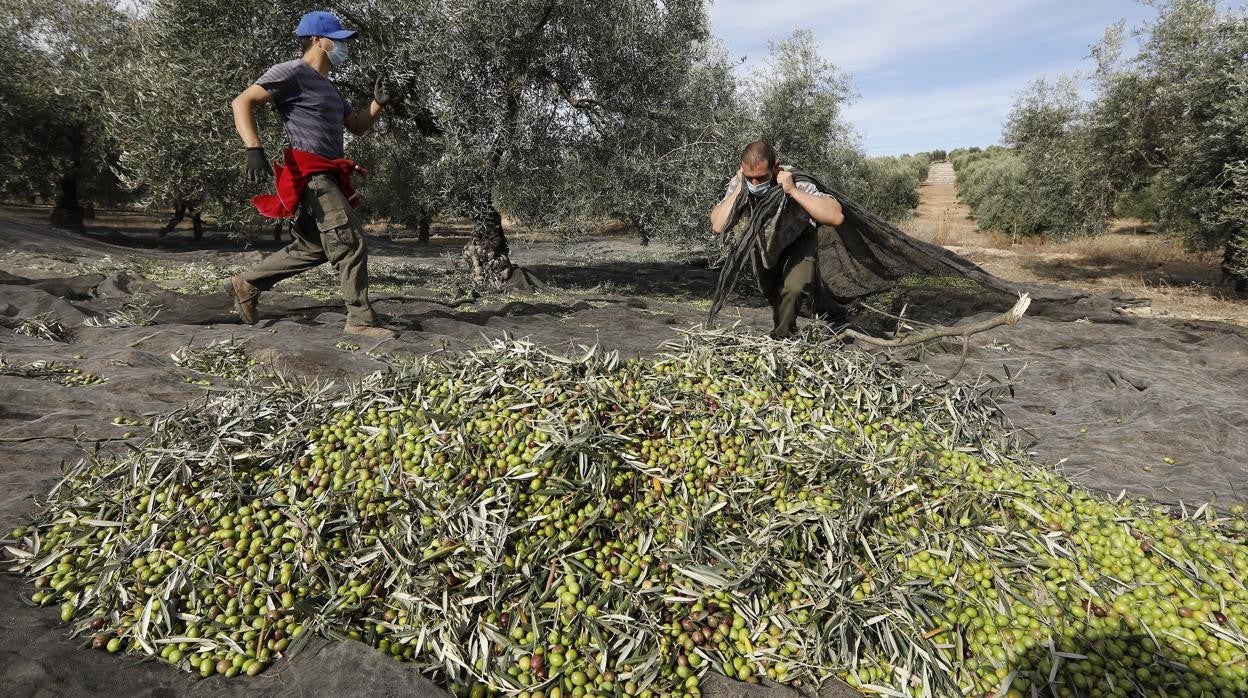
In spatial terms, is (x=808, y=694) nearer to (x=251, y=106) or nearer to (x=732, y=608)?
(x=732, y=608)

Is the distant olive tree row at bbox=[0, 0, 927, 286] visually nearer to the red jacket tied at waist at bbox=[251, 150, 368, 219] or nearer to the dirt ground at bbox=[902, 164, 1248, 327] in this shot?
the red jacket tied at waist at bbox=[251, 150, 368, 219]

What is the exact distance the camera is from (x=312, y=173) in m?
5.10

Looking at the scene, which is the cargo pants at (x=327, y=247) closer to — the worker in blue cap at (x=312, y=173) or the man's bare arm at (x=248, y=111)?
the worker in blue cap at (x=312, y=173)

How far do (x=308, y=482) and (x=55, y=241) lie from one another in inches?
541

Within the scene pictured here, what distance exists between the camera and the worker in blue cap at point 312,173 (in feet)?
16.2

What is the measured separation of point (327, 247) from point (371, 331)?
0.82m

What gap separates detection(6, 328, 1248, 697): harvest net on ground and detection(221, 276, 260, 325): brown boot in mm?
2897

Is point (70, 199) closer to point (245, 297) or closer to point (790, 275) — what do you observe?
point (245, 297)

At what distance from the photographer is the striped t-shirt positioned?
16.2ft

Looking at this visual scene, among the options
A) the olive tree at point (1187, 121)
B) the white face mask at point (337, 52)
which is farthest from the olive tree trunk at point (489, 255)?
the olive tree at point (1187, 121)

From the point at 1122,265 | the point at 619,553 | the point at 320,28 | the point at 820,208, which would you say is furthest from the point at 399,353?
the point at 1122,265

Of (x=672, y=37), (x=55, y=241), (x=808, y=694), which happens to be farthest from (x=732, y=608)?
(x=55, y=241)

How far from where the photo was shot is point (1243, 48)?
472 inches

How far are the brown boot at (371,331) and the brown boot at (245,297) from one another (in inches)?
35.2
